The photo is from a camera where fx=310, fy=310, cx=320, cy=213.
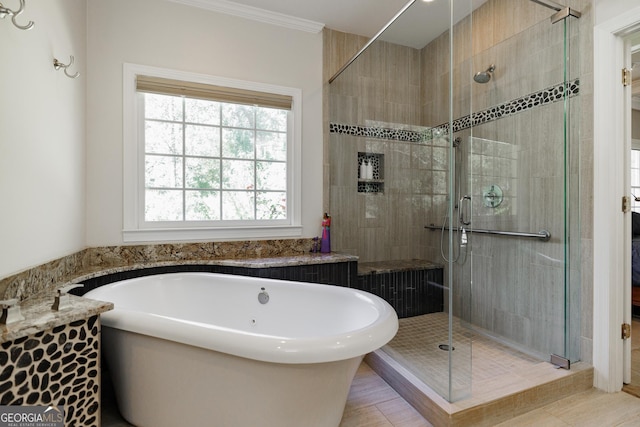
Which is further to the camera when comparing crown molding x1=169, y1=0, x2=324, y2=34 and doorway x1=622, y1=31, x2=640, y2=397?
crown molding x1=169, y1=0, x2=324, y2=34

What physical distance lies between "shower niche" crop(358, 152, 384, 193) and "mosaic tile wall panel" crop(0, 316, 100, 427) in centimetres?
213

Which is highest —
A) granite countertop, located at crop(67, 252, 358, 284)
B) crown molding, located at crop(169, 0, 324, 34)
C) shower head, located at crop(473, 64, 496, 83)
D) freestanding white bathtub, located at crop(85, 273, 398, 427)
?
crown molding, located at crop(169, 0, 324, 34)

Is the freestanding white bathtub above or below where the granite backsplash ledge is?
below

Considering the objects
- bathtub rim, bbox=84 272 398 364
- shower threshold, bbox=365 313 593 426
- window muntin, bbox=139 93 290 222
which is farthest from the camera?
window muntin, bbox=139 93 290 222

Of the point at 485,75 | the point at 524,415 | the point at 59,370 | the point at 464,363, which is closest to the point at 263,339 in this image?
the point at 59,370

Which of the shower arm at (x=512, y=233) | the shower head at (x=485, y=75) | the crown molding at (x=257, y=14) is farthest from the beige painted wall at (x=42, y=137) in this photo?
the shower head at (x=485, y=75)

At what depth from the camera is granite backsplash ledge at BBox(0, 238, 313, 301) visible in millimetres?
1403

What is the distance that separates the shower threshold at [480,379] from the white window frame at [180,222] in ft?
4.28

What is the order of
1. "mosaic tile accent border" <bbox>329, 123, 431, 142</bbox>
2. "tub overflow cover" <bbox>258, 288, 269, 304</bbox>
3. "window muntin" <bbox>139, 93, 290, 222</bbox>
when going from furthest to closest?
"mosaic tile accent border" <bbox>329, 123, 431, 142</bbox>, "window muntin" <bbox>139, 93, 290, 222</bbox>, "tub overflow cover" <bbox>258, 288, 269, 304</bbox>

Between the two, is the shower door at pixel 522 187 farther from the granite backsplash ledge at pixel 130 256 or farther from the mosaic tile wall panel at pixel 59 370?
the mosaic tile wall panel at pixel 59 370

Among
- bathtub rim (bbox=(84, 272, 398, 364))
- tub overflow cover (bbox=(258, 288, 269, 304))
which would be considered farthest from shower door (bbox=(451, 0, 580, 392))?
tub overflow cover (bbox=(258, 288, 269, 304))

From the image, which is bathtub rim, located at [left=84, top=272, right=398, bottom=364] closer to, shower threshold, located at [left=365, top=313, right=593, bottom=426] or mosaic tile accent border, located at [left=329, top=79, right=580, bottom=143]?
shower threshold, located at [left=365, top=313, right=593, bottom=426]

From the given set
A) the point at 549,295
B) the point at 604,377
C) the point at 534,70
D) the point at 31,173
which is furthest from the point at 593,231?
the point at 31,173

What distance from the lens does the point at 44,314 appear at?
1.18 m
